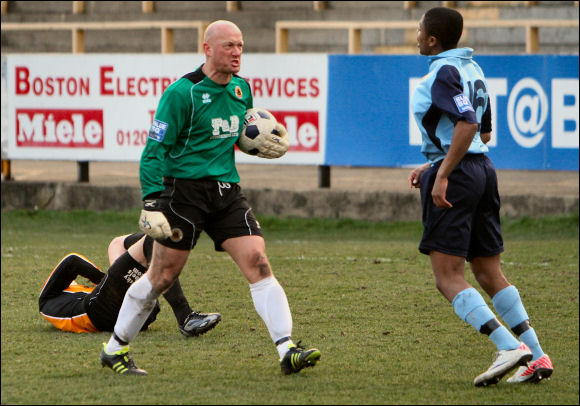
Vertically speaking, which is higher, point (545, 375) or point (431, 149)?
point (431, 149)

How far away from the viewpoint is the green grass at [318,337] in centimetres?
533

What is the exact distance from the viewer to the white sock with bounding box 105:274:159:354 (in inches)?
225

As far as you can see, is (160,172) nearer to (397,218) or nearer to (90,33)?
(397,218)

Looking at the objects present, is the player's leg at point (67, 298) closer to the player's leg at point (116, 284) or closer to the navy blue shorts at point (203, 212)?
the player's leg at point (116, 284)

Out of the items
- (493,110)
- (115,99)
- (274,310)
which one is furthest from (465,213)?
(115,99)

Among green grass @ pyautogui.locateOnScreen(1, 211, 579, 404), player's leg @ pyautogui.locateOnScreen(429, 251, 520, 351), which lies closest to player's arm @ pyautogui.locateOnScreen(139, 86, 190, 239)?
green grass @ pyautogui.locateOnScreen(1, 211, 579, 404)

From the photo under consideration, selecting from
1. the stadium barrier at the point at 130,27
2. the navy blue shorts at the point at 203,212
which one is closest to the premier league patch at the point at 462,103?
the navy blue shorts at the point at 203,212

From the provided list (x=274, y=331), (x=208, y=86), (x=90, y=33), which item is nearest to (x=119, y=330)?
(x=274, y=331)

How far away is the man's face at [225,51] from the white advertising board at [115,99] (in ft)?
24.1

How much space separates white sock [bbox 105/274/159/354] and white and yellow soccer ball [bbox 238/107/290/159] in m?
0.87

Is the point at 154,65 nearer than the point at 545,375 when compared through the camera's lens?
No

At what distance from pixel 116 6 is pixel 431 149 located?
1510 centimetres

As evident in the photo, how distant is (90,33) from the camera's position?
1950cm

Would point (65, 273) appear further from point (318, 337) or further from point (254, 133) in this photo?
point (254, 133)
